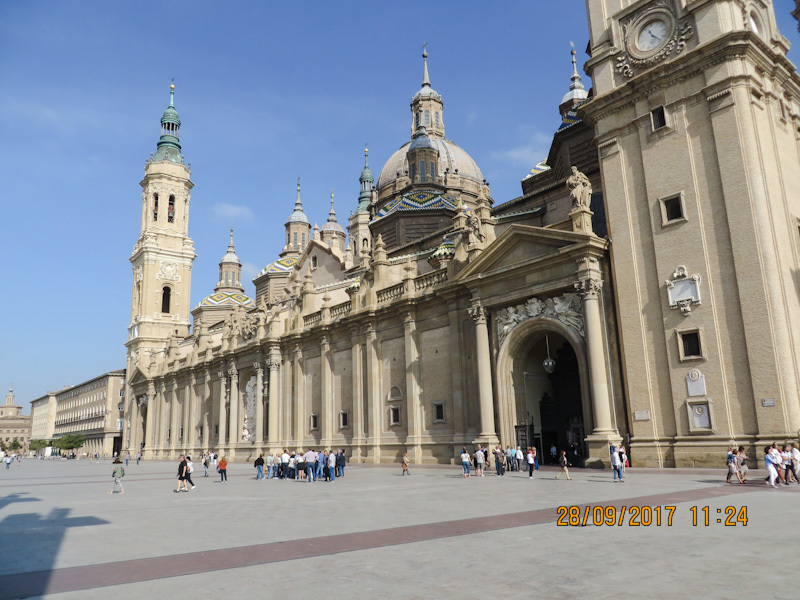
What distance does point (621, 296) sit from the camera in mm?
26125

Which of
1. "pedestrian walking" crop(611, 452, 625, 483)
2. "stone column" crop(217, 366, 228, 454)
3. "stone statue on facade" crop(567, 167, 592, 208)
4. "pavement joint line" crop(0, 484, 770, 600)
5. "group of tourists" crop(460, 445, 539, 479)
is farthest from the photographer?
"stone column" crop(217, 366, 228, 454)

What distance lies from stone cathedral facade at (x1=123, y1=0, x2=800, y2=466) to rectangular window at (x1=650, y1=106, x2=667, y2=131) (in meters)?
0.06

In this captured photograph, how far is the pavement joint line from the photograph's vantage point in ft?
27.2

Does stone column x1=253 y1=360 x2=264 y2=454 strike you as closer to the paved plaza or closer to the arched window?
the paved plaza

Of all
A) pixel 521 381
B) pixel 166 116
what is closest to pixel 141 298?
pixel 166 116

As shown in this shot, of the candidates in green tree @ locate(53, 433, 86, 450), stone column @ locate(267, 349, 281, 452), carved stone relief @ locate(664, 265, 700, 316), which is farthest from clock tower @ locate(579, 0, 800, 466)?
green tree @ locate(53, 433, 86, 450)

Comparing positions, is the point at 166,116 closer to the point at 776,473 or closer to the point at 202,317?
the point at 202,317

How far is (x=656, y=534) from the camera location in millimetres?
10461

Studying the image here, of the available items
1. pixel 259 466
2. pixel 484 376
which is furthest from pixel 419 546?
pixel 259 466

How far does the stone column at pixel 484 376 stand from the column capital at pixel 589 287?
5.55m

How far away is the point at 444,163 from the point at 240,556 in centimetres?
7330

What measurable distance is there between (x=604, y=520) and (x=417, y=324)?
76.7 ft

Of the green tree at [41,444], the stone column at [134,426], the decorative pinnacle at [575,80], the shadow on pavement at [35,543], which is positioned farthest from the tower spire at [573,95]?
the green tree at [41,444]

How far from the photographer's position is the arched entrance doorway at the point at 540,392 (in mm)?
29422
